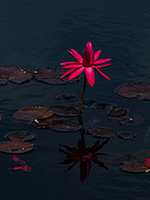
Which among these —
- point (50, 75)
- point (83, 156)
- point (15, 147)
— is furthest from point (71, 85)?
point (15, 147)

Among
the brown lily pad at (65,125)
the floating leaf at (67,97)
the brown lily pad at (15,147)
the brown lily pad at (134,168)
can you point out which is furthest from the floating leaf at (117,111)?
the brown lily pad at (15,147)

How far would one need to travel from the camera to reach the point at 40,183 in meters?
4.88

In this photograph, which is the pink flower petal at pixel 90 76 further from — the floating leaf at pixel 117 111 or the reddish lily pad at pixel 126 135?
the reddish lily pad at pixel 126 135

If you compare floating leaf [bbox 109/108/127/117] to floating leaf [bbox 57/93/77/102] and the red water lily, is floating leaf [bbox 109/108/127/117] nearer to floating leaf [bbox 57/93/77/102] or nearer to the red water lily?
the red water lily

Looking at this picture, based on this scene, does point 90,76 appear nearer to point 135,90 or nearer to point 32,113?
point 32,113

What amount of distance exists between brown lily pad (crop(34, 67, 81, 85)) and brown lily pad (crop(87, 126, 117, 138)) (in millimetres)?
1836

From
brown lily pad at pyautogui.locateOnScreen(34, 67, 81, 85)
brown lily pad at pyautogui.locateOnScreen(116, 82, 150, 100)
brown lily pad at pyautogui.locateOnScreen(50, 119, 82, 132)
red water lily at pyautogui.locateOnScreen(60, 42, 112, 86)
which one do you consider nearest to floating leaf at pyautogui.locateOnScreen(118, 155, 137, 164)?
Result: brown lily pad at pyautogui.locateOnScreen(50, 119, 82, 132)

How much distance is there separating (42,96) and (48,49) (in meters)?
2.43

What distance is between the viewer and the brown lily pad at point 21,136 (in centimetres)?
563

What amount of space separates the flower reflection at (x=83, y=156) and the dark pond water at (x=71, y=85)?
75 millimetres

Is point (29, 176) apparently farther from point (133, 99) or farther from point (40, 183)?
point (133, 99)

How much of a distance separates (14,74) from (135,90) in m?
2.46

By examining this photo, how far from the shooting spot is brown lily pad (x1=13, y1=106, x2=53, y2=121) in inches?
245

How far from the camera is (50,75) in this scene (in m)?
7.71
